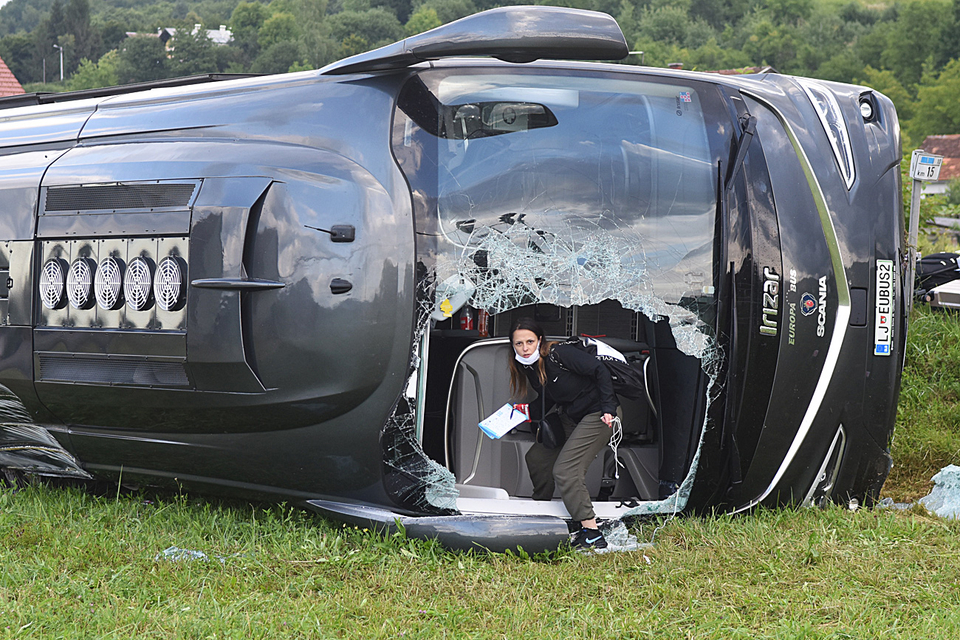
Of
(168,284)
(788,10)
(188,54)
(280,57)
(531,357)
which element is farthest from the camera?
(788,10)

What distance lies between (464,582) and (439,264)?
118cm

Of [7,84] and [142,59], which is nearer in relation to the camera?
[7,84]

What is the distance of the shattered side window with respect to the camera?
3346mm

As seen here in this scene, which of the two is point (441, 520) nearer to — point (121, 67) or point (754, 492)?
point (754, 492)

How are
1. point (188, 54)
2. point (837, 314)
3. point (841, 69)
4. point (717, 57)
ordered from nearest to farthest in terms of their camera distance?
point (837, 314) → point (717, 57) → point (841, 69) → point (188, 54)

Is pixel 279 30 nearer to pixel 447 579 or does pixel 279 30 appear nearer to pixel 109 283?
pixel 109 283

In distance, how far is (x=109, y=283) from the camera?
10.9ft

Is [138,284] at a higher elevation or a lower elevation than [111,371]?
higher

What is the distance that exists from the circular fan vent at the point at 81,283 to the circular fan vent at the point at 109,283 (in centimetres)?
3

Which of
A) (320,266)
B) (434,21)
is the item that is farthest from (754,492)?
(434,21)

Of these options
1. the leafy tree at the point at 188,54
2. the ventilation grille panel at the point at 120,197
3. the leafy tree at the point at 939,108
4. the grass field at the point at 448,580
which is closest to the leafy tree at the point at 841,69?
the leafy tree at the point at 939,108

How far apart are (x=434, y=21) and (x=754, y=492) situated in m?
67.2

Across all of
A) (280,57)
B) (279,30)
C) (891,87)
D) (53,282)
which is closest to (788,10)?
(891,87)

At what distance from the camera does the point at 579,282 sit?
3436 millimetres
